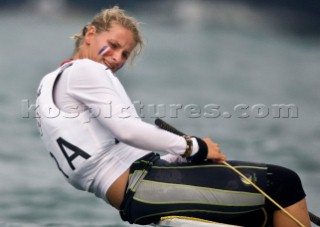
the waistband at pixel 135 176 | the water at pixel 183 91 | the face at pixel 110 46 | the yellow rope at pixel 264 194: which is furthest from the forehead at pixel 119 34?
the water at pixel 183 91

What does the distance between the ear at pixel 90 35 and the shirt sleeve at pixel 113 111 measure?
0.25 m

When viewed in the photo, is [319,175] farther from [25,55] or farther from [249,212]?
[25,55]

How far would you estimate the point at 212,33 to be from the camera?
53.5ft

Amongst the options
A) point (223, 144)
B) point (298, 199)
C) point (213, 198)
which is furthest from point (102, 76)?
point (223, 144)

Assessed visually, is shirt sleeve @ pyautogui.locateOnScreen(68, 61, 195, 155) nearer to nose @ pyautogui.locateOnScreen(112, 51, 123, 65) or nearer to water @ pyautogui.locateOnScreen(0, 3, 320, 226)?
nose @ pyautogui.locateOnScreen(112, 51, 123, 65)

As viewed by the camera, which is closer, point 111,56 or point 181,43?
point 111,56

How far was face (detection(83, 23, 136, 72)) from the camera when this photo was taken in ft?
9.30

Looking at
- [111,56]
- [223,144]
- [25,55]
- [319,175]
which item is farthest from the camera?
[25,55]

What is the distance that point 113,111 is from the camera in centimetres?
257

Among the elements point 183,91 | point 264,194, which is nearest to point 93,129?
point 264,194

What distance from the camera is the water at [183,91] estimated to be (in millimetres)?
6988

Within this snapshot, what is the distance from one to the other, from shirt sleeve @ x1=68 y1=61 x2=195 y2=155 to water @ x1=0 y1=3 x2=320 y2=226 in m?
3.03

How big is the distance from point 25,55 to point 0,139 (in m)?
5.49

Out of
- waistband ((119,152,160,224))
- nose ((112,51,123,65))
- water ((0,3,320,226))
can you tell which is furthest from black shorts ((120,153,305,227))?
water ((0,3,320,226))
